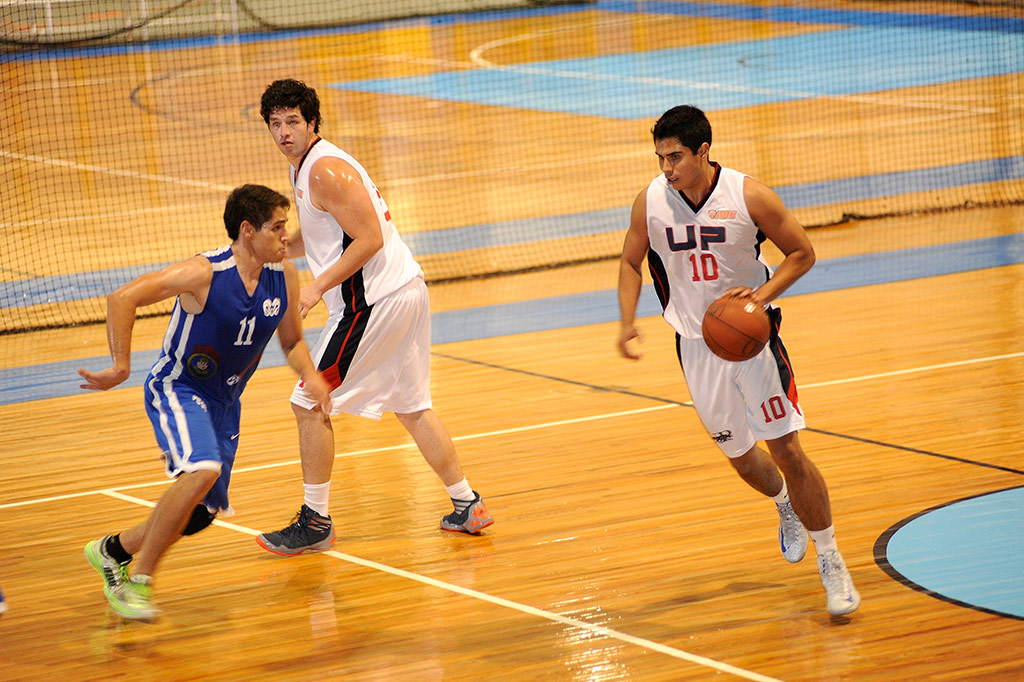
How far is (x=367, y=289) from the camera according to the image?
5727 mm

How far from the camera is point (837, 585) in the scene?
480 cm

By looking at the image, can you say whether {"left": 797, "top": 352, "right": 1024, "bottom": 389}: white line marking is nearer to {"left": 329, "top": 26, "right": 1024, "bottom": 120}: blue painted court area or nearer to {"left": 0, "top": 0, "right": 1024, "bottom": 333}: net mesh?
{"left": 0, "top": 0, "right": 1024, "bottom": 333}: net mesh

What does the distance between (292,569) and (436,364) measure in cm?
345

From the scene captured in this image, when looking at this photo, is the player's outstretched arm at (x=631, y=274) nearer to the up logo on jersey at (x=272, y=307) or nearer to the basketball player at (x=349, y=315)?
the basketball player at (x=349, y=315)

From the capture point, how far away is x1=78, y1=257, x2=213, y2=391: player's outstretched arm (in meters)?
4.64

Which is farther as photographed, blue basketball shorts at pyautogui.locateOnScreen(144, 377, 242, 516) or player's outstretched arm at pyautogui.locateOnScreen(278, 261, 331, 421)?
player's outstretched arm at pyautogui.locateOnScreen(278, 261, 331, 421)

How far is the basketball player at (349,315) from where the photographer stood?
555cm

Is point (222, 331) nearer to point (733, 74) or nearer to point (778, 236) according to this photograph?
point (778, 236)

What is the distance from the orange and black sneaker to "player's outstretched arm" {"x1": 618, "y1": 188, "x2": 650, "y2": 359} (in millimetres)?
1211

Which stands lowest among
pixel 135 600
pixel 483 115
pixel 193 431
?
pixel 135 600

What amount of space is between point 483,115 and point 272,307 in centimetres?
1505

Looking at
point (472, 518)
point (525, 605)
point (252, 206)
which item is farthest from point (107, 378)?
point (472, 518)

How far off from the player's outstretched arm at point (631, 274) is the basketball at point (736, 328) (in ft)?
1.31

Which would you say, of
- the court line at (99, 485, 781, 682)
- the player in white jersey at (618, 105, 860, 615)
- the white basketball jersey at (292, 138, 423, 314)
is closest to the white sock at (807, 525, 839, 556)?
the player in white jersey at (618, 105, 860, 615)
